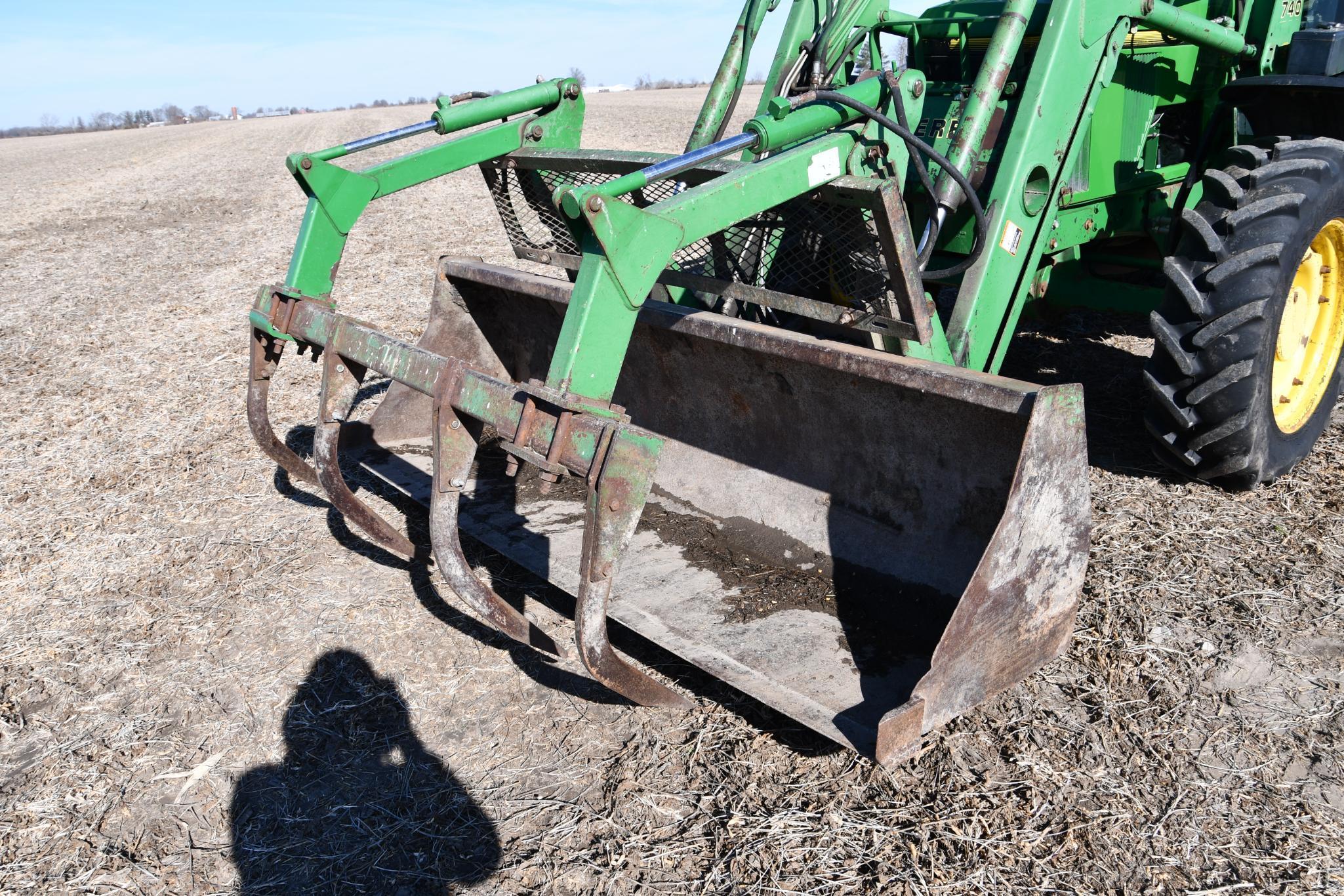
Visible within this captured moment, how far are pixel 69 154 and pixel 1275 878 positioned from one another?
36530 mm

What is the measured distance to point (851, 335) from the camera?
11.8 ft

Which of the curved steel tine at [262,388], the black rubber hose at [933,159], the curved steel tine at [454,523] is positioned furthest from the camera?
the curved steel tine at [262,388]

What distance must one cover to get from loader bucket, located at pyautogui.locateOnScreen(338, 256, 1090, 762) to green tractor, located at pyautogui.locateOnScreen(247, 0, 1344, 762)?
13 mm

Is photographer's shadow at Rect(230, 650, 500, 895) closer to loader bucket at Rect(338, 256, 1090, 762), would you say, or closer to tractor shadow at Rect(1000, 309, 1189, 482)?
loader bucket at Rect(338, 256, 1090, 762)

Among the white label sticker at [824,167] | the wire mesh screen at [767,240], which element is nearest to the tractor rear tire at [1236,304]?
the wire mesh screen at [767,240]

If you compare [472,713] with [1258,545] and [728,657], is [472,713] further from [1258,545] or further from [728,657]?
[1258,545]

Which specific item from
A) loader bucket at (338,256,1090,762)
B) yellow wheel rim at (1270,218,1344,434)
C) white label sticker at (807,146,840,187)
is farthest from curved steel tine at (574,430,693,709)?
yellow wheel rim at (1270,218,1344,434)

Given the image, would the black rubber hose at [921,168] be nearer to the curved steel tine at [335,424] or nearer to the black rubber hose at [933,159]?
the black rubber hose at [933,159]

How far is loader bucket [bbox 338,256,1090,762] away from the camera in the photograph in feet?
8.28

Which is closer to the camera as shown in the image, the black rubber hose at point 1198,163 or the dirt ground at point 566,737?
the dirt ground at point 566,737

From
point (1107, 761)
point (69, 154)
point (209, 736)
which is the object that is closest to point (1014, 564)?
point (1107, 761)

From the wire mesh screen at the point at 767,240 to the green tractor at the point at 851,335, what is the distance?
1 cm

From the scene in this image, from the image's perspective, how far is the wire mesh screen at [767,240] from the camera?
295cm

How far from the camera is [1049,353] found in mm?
5648
